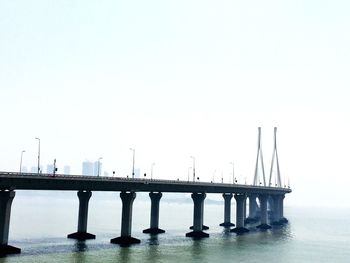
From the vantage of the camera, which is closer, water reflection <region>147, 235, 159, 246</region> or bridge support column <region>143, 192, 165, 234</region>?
water reflection <region>147, 235, 159, 246</region>

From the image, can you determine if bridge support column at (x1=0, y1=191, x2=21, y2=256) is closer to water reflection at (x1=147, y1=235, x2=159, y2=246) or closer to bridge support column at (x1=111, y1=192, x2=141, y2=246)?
bridge support column at (x1=111, y1=192, x2=141, y2=246)

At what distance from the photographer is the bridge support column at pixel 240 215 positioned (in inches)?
5522

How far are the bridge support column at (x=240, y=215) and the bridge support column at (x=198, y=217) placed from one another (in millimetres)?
20981

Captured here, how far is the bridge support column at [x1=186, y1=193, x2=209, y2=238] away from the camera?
118312 mm

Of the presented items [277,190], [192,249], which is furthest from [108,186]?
[277,190]

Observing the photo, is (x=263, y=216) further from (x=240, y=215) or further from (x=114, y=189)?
(x=114, y=189)

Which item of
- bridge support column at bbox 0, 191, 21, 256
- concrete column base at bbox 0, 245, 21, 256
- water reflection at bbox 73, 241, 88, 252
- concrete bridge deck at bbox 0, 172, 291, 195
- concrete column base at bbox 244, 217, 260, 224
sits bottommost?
concrete column base at bbox 244, 217, 260, 224

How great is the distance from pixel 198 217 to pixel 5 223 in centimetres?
5726

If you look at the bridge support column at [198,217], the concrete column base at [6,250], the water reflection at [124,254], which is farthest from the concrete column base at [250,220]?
the concrete column base at [6,250]

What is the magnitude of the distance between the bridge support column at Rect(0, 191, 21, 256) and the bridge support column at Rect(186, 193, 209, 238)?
51.7 metres

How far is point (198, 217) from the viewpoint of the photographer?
121500 mm

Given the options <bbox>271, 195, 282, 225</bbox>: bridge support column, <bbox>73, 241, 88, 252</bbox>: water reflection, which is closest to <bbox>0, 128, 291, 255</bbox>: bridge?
<bbox>73, 241, 88, 252</bbox>: water reflection

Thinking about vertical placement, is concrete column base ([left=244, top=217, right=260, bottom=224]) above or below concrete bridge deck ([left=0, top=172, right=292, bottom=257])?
below

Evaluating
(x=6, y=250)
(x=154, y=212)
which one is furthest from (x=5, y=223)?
(x=154, y=212)
